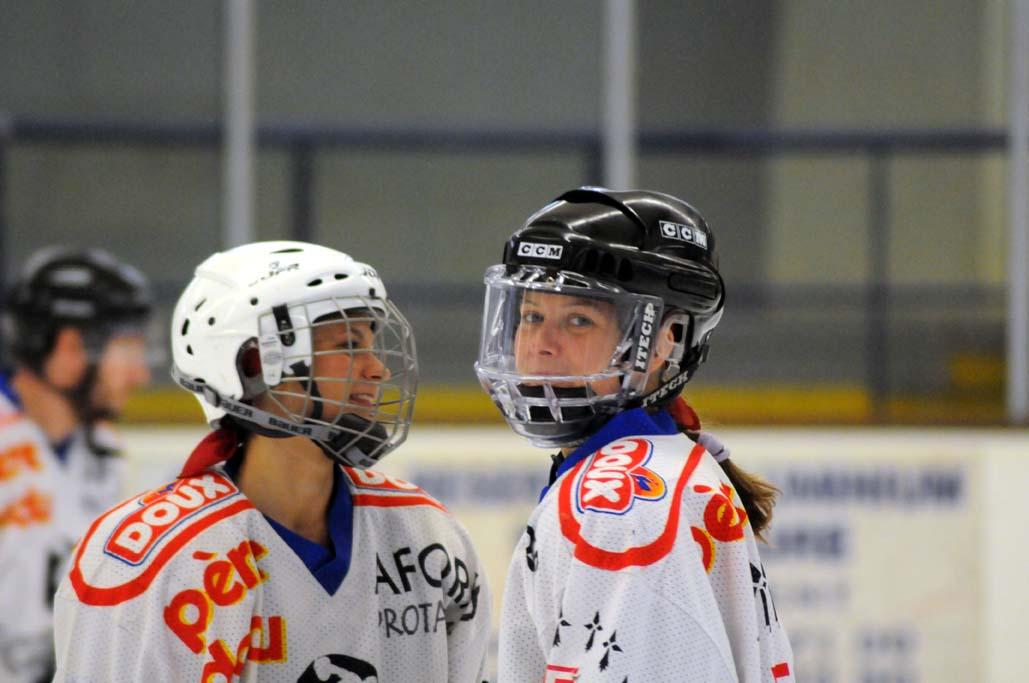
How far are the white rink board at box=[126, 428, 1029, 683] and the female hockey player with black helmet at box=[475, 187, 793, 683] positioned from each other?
7.79 ft

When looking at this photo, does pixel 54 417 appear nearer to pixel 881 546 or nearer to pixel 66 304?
pixel 66 304

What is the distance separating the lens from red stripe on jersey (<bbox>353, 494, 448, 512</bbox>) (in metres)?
1.85

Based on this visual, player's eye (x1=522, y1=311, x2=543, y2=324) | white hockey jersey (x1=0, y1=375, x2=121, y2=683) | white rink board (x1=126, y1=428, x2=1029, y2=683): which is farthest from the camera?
white rink board (x1=126, y1=428, x2=1029, y2=683)

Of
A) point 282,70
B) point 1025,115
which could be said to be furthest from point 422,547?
point 282,70

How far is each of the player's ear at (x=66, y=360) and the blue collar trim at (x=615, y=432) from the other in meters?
2.07

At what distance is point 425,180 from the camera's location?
206 inches

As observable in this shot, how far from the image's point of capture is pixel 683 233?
5.58ft

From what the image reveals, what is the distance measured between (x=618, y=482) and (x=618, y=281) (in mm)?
261

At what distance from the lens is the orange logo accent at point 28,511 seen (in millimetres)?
3199

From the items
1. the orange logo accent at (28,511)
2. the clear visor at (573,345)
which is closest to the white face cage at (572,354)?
the clear visor at (573,345)

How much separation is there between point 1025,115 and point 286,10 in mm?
2445

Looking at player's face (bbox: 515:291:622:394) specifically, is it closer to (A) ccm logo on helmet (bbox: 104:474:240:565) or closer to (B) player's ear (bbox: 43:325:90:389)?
(A) ccm logo on helmet (bbox: 104:474:240:565)

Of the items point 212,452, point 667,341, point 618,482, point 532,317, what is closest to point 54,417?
point 212,452

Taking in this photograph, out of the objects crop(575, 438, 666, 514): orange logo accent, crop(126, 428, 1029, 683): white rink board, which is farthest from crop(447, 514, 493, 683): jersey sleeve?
crop(126, 428, 1029, 683): white rink board
